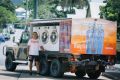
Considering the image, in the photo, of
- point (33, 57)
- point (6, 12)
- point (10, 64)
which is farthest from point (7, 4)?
point (33, 57)

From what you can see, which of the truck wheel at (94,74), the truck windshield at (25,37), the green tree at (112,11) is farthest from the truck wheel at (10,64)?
the green tree at (112,11)

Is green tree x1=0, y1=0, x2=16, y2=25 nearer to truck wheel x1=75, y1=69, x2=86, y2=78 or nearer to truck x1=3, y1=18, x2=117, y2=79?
truck wheel x1=75, y1=69, x2=86, y2=78

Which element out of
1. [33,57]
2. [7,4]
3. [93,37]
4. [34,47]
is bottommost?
[33,57]

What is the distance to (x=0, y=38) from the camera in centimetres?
8794

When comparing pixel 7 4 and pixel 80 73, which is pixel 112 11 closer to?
pixel 80 73

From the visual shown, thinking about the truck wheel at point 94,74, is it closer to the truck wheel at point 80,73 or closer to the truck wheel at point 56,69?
the truck wheel at point 80,73

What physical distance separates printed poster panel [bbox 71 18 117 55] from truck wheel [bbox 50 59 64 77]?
112 cm

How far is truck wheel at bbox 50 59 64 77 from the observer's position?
24.0 m

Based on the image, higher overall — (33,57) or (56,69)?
(33,57)

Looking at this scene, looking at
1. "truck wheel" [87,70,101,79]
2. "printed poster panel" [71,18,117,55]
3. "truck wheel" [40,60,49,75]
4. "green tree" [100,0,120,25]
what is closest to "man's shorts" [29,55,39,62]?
"truck wheel" [40,60,49,75]

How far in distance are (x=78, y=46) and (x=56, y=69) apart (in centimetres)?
164

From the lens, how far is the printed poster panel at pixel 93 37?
Answer: 23.5 metres

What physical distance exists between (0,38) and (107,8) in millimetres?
47745

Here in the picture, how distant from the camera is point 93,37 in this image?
941 inches
